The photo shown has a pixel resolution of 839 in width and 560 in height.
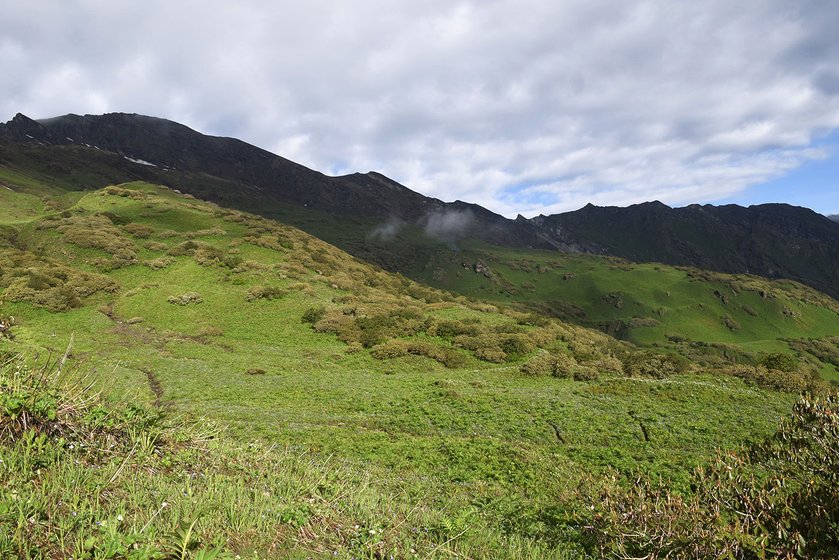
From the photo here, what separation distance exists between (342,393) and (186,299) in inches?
1111

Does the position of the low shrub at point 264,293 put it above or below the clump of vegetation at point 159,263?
below

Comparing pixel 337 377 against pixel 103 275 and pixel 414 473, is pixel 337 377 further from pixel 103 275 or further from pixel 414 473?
pixel 103 275

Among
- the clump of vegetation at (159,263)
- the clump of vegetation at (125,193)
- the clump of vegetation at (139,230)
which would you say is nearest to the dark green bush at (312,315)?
the clump of vegetation at (159,263)

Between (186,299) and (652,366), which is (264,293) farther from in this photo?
(652,366)

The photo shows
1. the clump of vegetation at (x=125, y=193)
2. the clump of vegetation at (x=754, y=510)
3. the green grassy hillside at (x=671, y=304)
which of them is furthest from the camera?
the green grassy hillside at (x=671, y=304)

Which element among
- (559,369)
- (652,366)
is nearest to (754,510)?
(559,369)

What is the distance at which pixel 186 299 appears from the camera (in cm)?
Answer: 4359

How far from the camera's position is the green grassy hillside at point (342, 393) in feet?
21.6

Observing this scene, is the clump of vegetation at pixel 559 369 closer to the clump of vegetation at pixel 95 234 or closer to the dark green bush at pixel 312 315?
the dark green bush at pixel 312 315

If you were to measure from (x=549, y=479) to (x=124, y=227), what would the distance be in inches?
2735

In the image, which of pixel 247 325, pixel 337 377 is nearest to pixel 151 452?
pixel 337 377

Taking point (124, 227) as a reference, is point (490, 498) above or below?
below

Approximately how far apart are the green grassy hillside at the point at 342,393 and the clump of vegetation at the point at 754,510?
1.51 m

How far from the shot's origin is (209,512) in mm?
5555
